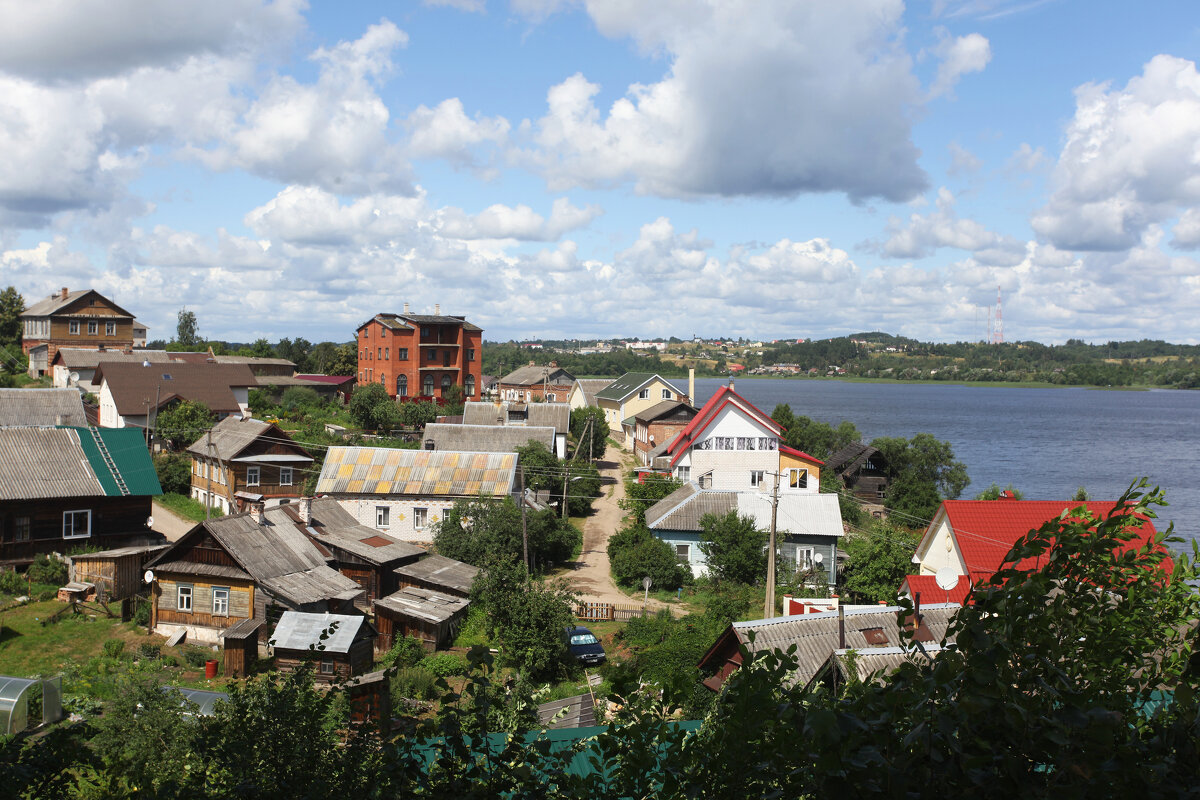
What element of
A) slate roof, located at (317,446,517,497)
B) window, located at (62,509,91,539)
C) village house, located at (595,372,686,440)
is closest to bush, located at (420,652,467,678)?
slate roof, located at (317,446,517,497)

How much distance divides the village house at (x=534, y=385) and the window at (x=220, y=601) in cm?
6035

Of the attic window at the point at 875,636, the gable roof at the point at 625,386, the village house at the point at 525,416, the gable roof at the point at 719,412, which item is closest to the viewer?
the attic window at the point at 875,636

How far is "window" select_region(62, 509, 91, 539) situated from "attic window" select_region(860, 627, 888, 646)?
82.6ft

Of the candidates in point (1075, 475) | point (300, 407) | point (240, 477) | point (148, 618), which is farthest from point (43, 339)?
point (1075, 475)

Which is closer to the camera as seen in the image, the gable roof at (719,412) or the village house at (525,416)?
the gable roof at (719,412)

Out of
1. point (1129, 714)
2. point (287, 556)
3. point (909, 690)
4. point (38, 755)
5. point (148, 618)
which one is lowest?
point (148, 618)

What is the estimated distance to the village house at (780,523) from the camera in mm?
30328

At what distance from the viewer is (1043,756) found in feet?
10.5

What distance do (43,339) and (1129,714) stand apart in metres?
78.3

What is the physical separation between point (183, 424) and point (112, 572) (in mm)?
20960

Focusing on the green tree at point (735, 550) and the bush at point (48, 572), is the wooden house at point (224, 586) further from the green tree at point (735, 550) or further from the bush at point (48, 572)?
the green tree at point (735, 550)

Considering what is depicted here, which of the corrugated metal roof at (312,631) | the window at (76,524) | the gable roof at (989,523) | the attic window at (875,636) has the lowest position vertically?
the corrugated metal roof at (312,631)

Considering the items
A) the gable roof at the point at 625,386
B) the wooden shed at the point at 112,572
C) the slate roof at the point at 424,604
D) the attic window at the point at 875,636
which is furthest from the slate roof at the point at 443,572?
the gable roof at the point at 625,386

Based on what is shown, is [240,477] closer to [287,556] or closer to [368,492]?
[368,492]
